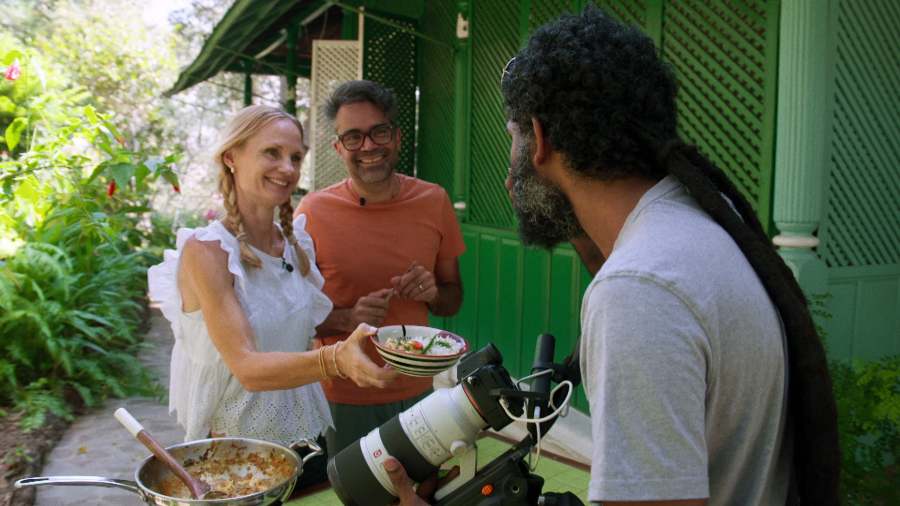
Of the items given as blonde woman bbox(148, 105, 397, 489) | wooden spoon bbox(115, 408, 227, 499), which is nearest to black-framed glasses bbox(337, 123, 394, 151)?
blonde woman bbox(148, 105, 397, 489)

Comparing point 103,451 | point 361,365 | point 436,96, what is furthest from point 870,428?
point 436,96

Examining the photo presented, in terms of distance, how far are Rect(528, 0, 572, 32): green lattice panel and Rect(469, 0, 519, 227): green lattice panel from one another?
0.33 meters

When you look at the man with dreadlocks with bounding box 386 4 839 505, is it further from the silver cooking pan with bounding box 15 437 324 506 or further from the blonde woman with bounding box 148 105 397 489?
the blonde woman with bounding box 148 105 397 489

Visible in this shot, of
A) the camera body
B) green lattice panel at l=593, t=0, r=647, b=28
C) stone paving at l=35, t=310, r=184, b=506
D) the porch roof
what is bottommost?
stone paving at l=35, t=310, r=184, b=506

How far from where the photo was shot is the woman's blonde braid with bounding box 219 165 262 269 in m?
2.05

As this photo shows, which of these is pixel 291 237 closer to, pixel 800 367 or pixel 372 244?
pixel 372 244

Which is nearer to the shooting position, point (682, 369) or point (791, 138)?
point (682, 369)

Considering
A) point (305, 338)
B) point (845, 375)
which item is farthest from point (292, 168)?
point (845, 375)

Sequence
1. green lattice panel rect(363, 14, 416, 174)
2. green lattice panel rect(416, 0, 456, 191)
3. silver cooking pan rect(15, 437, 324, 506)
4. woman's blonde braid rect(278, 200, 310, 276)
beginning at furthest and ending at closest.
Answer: green lattice panel rect(363, 14, 416, 174)
green lattice panel rect(416, 0, 456, 191)
woman's blonde braid rect(278, 200, 310, 276)
silver cooking pan rect(15, 437, 324, 506)

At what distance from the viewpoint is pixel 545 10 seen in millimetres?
5098

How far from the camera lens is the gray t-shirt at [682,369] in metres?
0.92

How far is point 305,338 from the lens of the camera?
7.31 ft

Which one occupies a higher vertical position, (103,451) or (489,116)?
(489,116)

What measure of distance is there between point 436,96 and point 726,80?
3.60m
